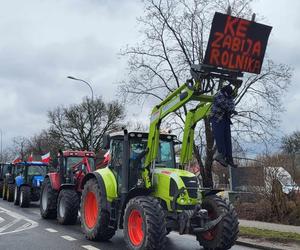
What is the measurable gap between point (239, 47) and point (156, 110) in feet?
7.89

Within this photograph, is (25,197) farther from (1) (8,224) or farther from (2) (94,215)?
(2) (94,215)

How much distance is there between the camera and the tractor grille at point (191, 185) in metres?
9.38

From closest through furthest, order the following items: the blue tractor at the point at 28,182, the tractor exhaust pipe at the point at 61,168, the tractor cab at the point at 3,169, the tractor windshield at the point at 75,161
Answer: the tractor exhaust pipe at the point at 61,168 < the tractor windshield at the point at 75,161 < the blue tractor at the point at 28,182 < the tractor cab at the point at 3,169

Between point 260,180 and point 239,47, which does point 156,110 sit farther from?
point 260,180

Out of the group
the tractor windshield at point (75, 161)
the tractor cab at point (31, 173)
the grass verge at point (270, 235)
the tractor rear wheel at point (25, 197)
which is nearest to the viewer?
the grass verge at point (270, 235)

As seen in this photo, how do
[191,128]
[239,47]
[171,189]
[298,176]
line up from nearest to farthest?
[239,47] → [171,189] → [191,128] → [298,176]

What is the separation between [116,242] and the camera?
36.6 ft

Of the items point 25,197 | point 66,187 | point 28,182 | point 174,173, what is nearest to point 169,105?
point 174,173

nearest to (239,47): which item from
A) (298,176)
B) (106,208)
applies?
(106,208)

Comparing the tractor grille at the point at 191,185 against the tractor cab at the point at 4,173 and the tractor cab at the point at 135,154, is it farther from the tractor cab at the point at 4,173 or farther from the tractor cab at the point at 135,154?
the tractor cab at the point at 4,173

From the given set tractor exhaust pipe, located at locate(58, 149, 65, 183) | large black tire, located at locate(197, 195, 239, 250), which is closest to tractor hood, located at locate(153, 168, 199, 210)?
large black tire, located at locate(197, 195, 239, 250)

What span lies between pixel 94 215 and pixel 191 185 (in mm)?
3386

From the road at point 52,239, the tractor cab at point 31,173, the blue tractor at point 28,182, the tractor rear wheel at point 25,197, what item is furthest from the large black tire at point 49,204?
the tractor cab at point 31,173

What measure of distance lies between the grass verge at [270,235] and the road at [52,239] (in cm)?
96
